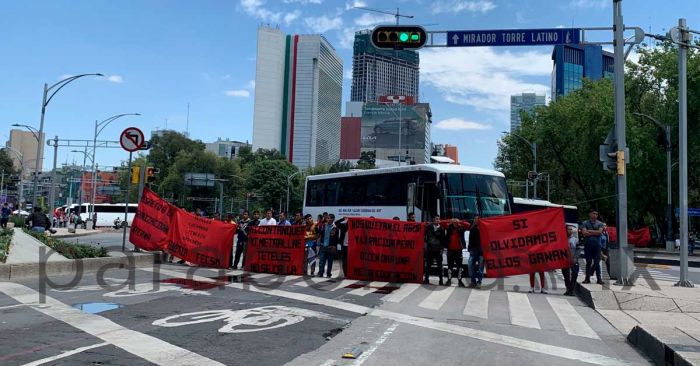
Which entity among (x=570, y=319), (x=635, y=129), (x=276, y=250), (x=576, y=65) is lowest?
(x=570, y=319)

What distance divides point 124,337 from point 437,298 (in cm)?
687

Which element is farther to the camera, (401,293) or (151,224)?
(151,224)

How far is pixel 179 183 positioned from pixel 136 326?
9207cm

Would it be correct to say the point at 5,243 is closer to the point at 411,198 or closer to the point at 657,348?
the point at 411,198

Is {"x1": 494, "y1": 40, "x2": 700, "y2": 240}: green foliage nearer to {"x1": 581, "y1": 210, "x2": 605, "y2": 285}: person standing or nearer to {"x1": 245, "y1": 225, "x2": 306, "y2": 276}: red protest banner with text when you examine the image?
{"x1": 581, "y1": 210, "x2": 605, "y2": 285}: person standing

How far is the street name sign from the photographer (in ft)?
51.0

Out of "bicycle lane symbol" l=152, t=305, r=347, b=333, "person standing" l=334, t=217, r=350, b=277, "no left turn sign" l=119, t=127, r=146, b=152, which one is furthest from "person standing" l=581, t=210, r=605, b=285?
"no left turn sign" l=119, t=127, r=146, b=152

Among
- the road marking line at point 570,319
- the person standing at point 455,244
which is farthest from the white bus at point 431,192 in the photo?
the road marking line at point 570,319

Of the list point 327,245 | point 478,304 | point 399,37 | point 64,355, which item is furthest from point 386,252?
point 64,355

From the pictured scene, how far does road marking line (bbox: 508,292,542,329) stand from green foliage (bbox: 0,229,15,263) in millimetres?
11127

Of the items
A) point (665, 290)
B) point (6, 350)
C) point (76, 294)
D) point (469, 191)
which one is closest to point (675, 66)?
point (469, 191)

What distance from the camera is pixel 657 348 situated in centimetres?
756

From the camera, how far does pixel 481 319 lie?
10062mm

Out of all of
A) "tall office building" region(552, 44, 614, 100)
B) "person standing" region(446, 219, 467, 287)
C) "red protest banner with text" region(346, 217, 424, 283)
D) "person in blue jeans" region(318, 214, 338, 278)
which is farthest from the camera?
"tall office building" region(552, 44, 614, 100)
